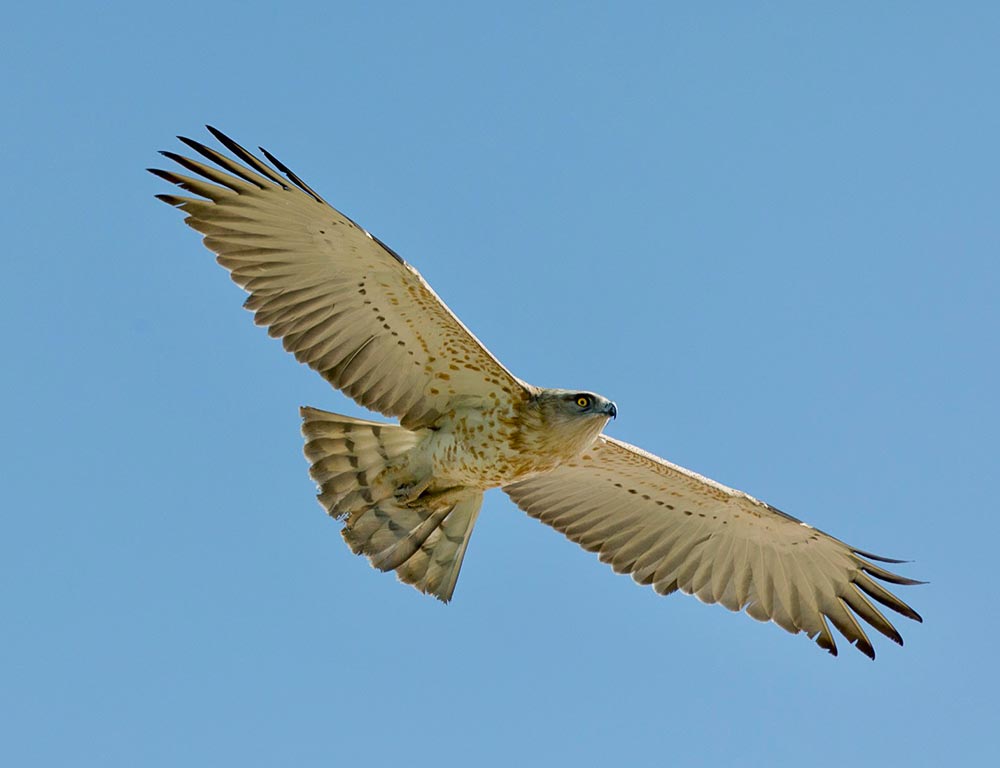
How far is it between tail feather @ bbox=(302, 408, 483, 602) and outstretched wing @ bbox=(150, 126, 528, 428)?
0.87ft

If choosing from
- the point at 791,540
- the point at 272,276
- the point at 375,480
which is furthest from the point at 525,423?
the point at 791,540

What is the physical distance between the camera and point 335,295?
38.4ft

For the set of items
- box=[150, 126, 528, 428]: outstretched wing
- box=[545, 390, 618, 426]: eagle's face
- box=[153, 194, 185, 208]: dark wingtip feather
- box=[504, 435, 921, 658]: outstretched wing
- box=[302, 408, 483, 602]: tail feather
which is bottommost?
box=[302, 408, 483, 602]: tail feather

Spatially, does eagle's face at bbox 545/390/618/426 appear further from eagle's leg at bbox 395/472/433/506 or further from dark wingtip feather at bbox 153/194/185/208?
dark wingtip feather at bbox 153/194/185/208

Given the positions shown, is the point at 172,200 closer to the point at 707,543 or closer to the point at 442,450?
the point at 442,450

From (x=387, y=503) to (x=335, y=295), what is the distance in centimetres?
171

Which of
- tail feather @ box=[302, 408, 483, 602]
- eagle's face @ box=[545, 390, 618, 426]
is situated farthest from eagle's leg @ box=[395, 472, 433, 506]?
eagle's face @ box=[545, 390, 618, 426]

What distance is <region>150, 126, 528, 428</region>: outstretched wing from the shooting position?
37.1ft

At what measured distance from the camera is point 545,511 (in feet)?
45.0

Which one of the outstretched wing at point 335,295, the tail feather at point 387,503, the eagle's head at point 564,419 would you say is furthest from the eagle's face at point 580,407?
the tail feather at point 387,503

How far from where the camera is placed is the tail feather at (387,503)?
39.6ft

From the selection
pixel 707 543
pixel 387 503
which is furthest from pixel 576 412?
pixel 707 543

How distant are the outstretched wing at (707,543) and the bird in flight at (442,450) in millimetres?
12

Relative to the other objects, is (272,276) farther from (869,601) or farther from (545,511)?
(869,601)
